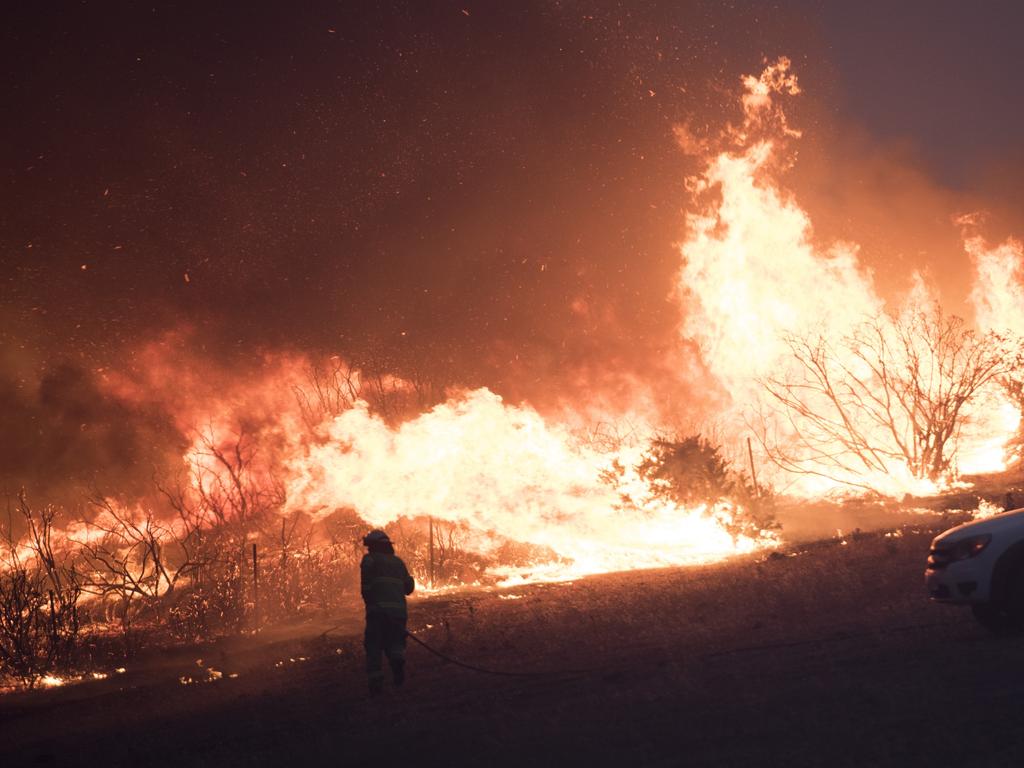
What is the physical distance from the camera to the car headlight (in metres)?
9.98

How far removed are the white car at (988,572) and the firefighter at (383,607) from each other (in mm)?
6365

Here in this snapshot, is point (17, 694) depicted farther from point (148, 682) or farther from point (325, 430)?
point (325, 430)

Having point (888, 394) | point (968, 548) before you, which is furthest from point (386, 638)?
point (888, 394)

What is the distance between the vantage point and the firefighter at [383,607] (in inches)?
450

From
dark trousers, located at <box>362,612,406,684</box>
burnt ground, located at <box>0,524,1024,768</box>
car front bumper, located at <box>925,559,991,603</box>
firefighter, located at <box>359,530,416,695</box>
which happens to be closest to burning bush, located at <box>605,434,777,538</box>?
burnt ground, located at <box>0,524,1024,768</box>

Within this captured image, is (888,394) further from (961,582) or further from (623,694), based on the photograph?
(623,694)

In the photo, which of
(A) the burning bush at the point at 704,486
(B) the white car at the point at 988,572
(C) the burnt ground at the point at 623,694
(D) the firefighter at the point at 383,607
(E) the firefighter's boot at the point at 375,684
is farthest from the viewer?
(A) the burning bush at the point at 704,486

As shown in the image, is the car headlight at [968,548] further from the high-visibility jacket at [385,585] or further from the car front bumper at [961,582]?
the high-visibility jacket at [385,585]

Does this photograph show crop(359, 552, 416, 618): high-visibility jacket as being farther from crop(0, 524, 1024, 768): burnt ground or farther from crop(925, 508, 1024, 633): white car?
crop(925, 508, 1024, 633): white car

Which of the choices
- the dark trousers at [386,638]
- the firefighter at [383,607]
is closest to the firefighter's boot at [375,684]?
the firefighter at [383,607]

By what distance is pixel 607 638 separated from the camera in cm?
1321

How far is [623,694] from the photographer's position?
29.6 feet

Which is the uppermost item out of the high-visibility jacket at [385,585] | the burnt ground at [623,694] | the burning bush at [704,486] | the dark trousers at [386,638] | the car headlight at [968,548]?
the burning bush at [704,486]

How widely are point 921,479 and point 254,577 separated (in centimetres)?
2171
